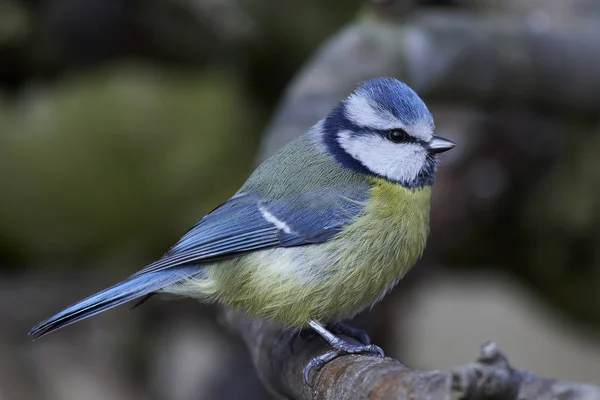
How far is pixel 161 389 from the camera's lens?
248 centimetres

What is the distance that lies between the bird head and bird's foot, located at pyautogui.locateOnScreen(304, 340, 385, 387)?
307 millimetres

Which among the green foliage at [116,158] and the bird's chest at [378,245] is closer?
the bird's chest at [378,245]

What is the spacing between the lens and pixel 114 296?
4.07 ft

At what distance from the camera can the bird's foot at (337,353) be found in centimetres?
110

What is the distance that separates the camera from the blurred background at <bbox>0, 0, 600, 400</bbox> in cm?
191

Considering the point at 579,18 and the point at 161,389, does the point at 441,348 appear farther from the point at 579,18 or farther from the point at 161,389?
the point at 579,18

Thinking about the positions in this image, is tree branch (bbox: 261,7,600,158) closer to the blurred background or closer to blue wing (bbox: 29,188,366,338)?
the blurred background

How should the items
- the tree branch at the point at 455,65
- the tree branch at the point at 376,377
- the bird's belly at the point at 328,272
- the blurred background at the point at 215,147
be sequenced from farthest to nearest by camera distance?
the blurred background at the point at 215,147 → the tree branch at the point at 455,65 → the bird's belly at the point at 328,272 → the tree branch at the point at 376,377

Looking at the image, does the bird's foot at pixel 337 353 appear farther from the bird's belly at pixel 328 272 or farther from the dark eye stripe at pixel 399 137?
the dark eye stripe at pixel 399 137

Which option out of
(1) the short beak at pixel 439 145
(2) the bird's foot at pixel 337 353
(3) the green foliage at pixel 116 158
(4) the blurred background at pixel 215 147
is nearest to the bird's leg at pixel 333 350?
(2) the bird's foot at pixel 337 353

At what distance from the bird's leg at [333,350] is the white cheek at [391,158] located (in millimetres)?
292

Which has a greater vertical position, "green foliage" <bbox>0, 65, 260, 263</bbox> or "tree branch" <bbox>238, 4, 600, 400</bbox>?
"tree branch" <bbox>238, 4, 600, 400</bbox>

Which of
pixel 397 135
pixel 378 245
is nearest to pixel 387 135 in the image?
pixel 397 135

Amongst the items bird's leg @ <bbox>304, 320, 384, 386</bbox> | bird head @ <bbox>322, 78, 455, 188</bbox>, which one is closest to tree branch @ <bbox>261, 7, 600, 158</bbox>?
bird head @ <bbox>322, 78, 455, 188</bbox>
